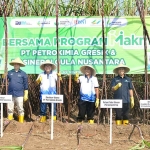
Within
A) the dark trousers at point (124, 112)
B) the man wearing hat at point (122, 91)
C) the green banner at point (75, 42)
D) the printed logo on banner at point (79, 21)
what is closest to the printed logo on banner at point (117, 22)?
the green banner at point (75, 42)

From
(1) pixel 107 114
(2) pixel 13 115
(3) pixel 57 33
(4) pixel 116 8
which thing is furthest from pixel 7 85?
(4) pixel 116 8

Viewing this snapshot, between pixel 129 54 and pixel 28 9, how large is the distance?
7.15ft

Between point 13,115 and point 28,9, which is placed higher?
point 28,9

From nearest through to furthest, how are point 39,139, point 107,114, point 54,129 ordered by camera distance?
point 39,139, point 54,129, point 107,114

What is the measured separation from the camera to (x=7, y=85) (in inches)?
298

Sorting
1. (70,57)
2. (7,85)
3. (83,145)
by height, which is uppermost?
(70,57)

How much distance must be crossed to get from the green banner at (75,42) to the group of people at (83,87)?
347 millimetres

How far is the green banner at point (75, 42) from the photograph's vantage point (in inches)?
302

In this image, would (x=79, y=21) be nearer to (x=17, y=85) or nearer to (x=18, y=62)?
(x=18, y=62)

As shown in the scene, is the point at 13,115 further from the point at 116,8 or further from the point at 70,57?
the point at 116,8

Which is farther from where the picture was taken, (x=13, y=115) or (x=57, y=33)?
(x=13, y=115)

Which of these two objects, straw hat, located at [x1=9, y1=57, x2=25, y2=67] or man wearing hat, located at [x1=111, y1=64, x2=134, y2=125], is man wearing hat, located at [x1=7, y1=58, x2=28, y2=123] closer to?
straw hat, located at [x1=9, y1=57, x2=25, y2=67]

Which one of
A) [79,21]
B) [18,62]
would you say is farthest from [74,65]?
[18,62]

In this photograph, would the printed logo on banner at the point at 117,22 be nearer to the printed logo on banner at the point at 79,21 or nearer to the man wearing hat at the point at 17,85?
the printed logo on banner at the point at 79,21
